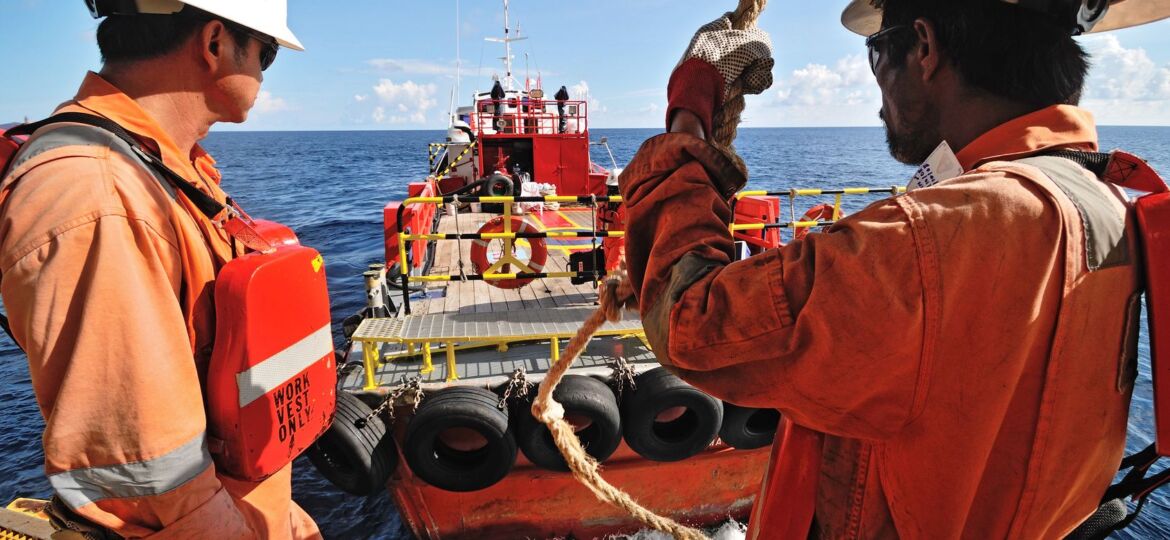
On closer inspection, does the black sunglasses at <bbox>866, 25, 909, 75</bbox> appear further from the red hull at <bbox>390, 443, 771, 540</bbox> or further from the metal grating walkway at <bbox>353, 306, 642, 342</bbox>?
the red hull at <bbox>390, 443, 771, 540</bbox>

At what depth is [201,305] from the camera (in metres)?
1.60

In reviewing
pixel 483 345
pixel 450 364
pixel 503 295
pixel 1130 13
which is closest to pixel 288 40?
pixel 1130 13

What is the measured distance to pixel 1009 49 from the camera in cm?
120

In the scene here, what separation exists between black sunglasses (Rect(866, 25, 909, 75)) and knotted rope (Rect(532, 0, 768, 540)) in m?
0.27

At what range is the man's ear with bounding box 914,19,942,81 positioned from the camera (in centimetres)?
124

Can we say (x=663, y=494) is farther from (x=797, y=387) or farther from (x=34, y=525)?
(x=34, y=525)

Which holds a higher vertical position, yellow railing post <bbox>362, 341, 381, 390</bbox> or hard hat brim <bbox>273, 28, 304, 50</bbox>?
hard hat brim <bbox>273, 28, 304, 50</bbox>

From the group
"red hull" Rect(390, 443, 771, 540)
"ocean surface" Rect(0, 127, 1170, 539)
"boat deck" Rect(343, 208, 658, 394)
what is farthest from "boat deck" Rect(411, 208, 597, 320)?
"ocean surface" Rect(0, 127, 1170, 539)

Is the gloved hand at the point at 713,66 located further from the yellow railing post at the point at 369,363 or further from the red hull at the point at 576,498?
the red hull at the point at 576,498

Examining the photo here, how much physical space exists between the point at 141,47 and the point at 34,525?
458 centimetres

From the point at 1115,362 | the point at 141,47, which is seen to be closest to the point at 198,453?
the point at 141,47

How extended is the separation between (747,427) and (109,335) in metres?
4.36

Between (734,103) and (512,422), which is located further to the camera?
(512,422)

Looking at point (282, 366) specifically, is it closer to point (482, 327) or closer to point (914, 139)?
point (914, 139)
